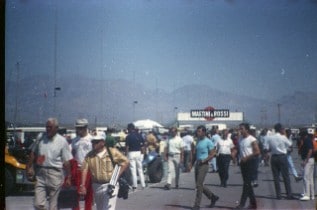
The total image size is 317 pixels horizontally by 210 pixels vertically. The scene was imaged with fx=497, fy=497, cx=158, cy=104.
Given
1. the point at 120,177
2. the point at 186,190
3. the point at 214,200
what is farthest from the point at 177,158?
the point at 120,177

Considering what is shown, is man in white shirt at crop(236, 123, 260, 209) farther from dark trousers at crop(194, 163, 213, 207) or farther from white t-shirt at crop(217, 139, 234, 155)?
white t-shirt at crop(217, 139, 234, 155)

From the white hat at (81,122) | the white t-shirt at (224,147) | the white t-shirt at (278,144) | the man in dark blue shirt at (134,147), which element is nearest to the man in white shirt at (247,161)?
the white t-shirt at (278,144)

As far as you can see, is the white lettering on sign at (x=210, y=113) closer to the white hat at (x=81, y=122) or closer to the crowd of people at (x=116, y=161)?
the crowd of people at (x=116, y=161)

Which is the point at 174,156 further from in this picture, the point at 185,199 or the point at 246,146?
the point at 246,146

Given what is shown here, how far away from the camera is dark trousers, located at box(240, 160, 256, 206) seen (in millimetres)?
9227

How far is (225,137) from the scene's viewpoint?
14.4 m

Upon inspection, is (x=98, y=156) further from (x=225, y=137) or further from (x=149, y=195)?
(x=225, y=137)

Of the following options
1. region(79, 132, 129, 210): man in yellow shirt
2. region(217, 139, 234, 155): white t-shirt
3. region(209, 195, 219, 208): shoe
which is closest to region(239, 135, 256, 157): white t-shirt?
region(209, 195, 219, 208): shoe

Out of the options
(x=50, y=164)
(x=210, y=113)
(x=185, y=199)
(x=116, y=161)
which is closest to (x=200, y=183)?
(x=185, y=199)

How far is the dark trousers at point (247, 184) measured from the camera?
923 cm

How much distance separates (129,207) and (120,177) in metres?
2.55

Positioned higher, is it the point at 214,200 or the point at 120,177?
the point at 120,177

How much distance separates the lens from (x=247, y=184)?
9281mm

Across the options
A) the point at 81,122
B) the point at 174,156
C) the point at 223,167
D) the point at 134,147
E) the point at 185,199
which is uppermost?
the point at 81,122
